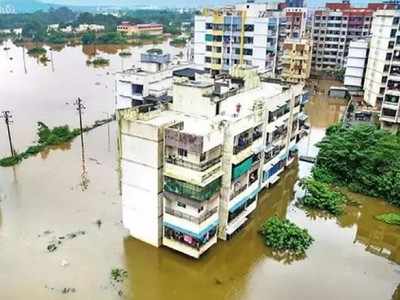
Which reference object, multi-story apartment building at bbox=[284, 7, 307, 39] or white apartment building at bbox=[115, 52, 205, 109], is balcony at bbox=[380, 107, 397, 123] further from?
multi-story apartment building at bbox=[284, 7, 307, 39]

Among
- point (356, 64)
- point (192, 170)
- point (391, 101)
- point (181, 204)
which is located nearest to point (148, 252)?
point (181, 204)

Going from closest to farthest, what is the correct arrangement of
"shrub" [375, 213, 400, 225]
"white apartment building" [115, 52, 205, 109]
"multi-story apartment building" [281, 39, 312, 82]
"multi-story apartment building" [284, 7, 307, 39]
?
"shrub" [375, 213, 400, 225]
"white apartment building" [115, 52, 205, 109]
"multi-story apartment building" [281, 39, 312, 82]
"multi-story apartment building" [284, 7, 307, 39]

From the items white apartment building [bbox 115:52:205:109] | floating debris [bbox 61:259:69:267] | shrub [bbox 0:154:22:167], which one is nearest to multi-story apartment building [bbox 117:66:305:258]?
floating debris [bbox 61:259:69:267]

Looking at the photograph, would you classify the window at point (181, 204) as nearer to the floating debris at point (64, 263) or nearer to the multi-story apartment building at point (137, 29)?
the floating debris at point (64, 263)

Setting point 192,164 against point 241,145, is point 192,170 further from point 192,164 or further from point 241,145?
point 241,145

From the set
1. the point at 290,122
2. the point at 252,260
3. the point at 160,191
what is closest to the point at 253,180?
the point at 252,260
